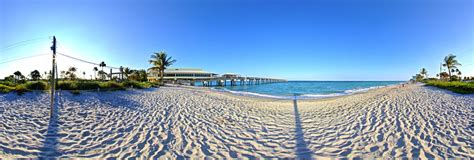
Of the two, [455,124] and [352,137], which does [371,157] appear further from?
[455,124]

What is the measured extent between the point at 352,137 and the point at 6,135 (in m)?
8.74

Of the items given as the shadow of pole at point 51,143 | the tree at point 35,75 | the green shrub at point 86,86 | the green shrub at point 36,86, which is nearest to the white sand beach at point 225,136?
the shadow of pole at point 51,143

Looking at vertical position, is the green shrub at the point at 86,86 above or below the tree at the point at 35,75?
below

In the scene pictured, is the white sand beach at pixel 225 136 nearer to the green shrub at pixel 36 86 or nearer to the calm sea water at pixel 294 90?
the green shrub at pixel 36 86

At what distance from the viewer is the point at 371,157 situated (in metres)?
3.80

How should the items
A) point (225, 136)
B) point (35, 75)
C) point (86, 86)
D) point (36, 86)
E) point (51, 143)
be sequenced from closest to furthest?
point (51, 143)
point (225, 136)
point (36, 86)
point (86, 86)
point (35, 75)

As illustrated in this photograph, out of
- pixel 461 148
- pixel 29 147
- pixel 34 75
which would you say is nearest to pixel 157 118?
pixel 29 147

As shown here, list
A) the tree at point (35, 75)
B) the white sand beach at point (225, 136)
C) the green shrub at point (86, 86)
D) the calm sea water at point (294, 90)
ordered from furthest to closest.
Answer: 1. the tree at point (35, 75)
2. the calm sea water at point (294, 90)
3. the green shrub at point (86, 86)
4. the white sand beach at point (225, 136)

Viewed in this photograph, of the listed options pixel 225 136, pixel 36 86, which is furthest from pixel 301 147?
pixel 36 86

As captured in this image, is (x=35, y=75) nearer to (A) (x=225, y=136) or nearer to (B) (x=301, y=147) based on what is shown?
(A) (x=225, y=136)

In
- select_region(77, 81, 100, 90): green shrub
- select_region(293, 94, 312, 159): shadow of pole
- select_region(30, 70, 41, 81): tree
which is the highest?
select_region(30, 70, 41, 81): tree

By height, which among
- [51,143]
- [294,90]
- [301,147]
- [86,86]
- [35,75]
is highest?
[35,75]

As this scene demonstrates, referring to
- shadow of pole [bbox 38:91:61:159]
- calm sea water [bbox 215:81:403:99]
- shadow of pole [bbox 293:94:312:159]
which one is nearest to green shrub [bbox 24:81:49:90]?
shadow of pole [bbox 38:91:61:159]

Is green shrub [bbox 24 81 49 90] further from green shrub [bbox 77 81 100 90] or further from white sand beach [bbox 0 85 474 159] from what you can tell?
white sand beach [bbox 0 85 474 159]
